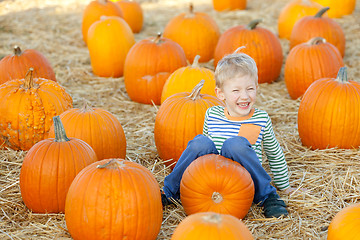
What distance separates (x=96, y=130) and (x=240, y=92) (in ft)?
4.35

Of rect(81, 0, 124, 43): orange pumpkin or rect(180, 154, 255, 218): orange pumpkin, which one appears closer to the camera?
rect(180, 154, 255, 218): orange pumpkin

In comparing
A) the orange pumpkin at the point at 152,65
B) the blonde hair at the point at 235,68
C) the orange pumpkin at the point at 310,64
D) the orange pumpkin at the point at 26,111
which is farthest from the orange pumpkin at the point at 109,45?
the blonde hair at the point at 235,68

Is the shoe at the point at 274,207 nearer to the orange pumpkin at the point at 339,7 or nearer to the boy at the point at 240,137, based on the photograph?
the boy at the point at 240,137

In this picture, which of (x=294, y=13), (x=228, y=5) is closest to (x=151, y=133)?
(x=294, y=13)

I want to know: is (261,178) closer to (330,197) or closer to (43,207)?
(330,197)

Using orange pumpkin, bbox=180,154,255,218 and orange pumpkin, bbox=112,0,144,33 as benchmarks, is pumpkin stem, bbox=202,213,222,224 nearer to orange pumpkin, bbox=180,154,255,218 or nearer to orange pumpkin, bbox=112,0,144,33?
orange pumpkin, bbox=180,154,255,218

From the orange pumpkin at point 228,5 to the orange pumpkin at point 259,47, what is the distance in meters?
4.08

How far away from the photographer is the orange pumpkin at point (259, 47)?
6.50 metres

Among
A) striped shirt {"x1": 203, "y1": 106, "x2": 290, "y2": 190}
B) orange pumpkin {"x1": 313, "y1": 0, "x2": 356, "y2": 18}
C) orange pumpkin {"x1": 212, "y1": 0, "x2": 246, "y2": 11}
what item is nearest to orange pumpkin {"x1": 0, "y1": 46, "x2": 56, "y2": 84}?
striped shirt {"x1": 203, "y1": 106, "x2": 290, "y2": 190}

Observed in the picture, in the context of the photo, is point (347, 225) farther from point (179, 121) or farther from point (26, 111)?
point (26, 111)

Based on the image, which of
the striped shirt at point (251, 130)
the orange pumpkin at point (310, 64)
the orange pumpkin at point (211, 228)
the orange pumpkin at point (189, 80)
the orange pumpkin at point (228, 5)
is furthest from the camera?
the orange pumpkin at point (228, 5)

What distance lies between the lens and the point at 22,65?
5582 mm

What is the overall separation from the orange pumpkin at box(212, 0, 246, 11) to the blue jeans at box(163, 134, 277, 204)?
751 centimetres

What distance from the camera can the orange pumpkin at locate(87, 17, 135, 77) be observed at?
682 cm
